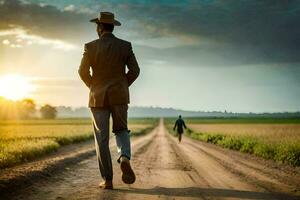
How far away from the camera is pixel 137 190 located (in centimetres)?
680

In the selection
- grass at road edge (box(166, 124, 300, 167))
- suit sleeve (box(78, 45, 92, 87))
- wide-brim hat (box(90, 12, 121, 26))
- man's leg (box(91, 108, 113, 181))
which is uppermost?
wide-brim hat (box(90, 12, 121, 26))

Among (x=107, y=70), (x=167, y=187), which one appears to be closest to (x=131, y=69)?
(x=107, y=70)

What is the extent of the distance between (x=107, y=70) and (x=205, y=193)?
95.0 inches

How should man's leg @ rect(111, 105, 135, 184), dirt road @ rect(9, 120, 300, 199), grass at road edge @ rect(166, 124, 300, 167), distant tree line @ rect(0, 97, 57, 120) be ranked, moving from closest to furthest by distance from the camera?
dirt road @ rect(9, 120, 300, 199) < man's leg @ rect(111, 105, 135, 184) < grass at road edge @ rect(166, 124, 300, 167) < distant tree line @ rect(0, 97, 57, 120)

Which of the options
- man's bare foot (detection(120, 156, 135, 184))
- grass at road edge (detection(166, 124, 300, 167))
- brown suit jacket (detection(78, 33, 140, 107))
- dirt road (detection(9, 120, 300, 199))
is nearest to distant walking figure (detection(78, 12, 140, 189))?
brown suit jacket (detection(78, 33, 140, 107))

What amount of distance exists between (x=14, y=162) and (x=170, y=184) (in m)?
7.63

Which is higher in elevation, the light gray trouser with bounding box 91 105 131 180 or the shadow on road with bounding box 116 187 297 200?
the light gray trouser with bounding box 91 105 131 180

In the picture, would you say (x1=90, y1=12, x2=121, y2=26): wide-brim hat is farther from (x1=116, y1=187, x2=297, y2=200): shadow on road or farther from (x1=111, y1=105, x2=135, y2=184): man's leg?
(x1=116, y1=187, x2=297, y2=200): shadow on road

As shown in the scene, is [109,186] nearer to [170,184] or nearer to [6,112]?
[170,184]

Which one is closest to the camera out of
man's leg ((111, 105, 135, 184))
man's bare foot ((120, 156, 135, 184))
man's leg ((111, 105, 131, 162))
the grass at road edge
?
man's bare foot ((120, 156, 135, 184))

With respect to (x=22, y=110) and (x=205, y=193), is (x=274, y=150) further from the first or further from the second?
(x=22, y=110)

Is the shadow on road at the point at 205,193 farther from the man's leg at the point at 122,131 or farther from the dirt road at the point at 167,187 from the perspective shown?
the man's leg at the point at 122,131

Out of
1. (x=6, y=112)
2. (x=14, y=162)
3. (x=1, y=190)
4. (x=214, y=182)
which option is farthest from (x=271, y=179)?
(x=6, y=112)

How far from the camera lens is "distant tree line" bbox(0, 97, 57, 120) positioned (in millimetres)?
163750
